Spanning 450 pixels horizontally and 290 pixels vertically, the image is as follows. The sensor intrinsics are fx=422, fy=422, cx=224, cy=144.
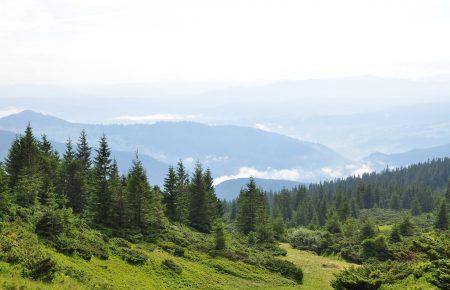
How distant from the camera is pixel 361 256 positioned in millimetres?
60656

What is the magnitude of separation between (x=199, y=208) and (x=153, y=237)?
23.6 meters

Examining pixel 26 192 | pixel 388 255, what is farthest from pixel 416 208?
pixel 26 192

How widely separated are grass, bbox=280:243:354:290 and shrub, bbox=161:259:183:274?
41.1 ft

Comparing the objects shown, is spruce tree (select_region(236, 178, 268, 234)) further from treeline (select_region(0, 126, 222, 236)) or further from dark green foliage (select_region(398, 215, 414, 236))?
dark green foliage (select_region(398, 215, 414, 236))

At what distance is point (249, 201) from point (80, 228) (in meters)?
41.1

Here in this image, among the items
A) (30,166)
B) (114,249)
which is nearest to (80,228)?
(114,249)

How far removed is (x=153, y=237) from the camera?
166ft

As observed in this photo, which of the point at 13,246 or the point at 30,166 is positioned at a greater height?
the point at 30,166

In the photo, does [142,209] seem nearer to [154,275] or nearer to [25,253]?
[154,275]

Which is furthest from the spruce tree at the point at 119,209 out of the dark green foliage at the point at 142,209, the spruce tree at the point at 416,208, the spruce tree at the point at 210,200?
the spruce tree at the point at 416,208

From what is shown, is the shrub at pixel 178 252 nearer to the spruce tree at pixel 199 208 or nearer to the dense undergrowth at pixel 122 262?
the dense undergrowth at pixel 122 262

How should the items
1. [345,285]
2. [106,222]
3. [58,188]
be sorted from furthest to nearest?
[58,188] → [106,222] → [345,285]

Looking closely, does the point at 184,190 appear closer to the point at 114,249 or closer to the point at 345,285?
the point at 114,249

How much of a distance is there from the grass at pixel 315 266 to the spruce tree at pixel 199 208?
14970mm
